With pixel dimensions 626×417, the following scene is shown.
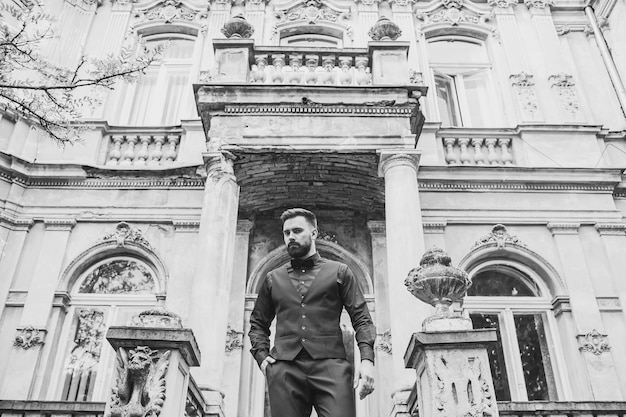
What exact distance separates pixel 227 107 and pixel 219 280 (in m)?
2.72

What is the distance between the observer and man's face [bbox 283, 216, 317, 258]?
165 inches

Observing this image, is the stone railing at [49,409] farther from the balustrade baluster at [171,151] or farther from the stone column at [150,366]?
the balustrade baluster at [171,151]

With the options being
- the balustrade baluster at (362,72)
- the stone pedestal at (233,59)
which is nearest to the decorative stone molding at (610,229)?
the balustrade baluster at (362,72)

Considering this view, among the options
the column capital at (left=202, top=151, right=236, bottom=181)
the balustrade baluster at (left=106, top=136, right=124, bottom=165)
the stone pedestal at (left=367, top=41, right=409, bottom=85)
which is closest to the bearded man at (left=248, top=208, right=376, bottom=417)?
the column capital at (left=202, top=151, right=236, bottom=181)

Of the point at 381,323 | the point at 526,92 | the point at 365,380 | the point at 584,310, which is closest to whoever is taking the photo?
the point at 365,380

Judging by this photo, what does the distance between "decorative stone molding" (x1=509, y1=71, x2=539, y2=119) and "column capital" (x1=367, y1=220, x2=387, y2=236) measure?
3.69m

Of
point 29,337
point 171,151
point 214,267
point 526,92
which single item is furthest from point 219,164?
point 526,92

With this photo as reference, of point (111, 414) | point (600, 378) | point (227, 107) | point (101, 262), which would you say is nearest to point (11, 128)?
point (101, 262)

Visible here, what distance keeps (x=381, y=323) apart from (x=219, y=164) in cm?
358

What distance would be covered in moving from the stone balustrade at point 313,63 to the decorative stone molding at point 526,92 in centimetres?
357

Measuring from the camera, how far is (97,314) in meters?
9.82

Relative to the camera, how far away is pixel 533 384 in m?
9.27

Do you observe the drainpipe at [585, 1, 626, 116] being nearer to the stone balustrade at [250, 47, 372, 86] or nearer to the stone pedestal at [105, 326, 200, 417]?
the stone balustrade at [250, 47, 372, 86]

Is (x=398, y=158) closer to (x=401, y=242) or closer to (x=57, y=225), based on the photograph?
(x=401, y=242)
